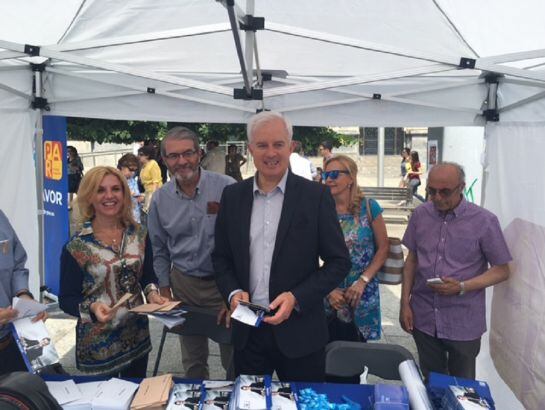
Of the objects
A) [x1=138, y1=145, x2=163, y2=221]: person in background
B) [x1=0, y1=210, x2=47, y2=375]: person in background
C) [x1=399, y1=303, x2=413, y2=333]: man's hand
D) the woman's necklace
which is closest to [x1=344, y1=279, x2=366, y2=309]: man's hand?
[x1=399, y1=303, x2=413, y2=333]: man's hand

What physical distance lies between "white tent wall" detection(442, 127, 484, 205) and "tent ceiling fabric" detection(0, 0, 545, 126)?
5.12 feet

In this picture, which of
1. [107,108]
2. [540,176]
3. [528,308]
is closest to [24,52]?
[107,108]

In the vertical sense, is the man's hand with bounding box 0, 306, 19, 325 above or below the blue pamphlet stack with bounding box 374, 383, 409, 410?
above

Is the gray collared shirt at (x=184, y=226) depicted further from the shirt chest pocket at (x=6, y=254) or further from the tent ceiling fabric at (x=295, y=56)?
the tent ceiling fabric at (x=295, y=56)

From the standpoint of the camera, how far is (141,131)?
14469 millimetres

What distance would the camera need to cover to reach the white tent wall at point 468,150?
5.63 m

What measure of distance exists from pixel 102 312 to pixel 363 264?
4.98 ft

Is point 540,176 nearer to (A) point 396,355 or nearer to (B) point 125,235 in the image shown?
(A) point 396,355

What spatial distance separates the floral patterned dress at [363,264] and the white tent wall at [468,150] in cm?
260

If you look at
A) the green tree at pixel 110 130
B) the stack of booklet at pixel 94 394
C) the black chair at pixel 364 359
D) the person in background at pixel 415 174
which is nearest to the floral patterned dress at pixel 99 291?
the stack of booklet at pixel 94 394

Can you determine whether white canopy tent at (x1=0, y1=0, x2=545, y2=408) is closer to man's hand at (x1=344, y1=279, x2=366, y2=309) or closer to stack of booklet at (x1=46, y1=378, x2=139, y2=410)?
man's hand at (x1=344, y1=279, x2=366, y2=309)

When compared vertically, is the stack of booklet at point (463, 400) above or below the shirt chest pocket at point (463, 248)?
below

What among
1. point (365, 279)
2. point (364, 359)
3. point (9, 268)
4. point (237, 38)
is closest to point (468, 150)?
point (365, 279)

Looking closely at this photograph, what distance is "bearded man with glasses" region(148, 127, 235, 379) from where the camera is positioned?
2.72m
